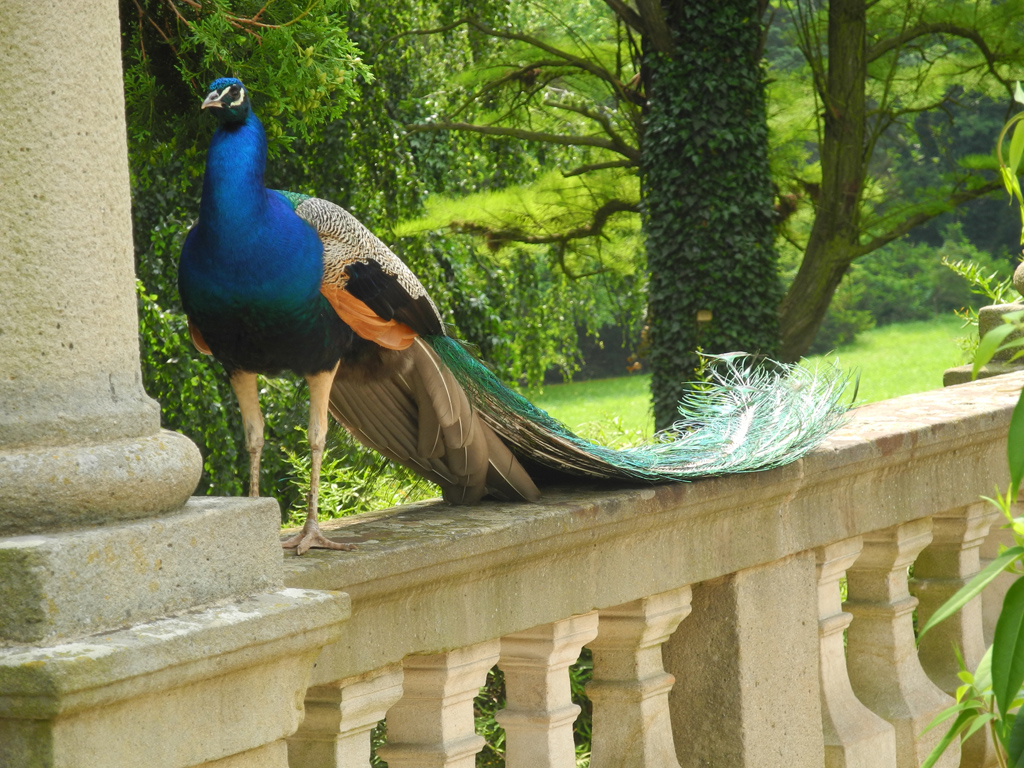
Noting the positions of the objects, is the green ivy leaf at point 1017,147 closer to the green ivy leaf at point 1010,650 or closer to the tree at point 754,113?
the green ivy leaf at point 1010,650

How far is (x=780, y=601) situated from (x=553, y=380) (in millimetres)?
27428

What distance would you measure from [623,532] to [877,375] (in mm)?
22915

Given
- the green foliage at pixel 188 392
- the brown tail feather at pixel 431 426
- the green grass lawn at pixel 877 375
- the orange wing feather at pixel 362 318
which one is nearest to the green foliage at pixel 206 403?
the green foliage at pixel 188 392

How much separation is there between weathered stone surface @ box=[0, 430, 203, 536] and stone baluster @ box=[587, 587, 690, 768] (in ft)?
3.16

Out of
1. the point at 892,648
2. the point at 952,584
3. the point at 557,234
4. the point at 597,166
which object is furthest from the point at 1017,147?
the point at 597,166

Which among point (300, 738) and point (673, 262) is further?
point (673, 262)

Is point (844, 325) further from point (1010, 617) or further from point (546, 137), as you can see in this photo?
point (1010, 617)

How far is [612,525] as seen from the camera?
1.87m

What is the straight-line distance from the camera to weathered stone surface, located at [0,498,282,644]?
1053mm

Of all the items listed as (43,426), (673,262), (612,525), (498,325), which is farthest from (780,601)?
(673,262)

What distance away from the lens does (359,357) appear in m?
1.99

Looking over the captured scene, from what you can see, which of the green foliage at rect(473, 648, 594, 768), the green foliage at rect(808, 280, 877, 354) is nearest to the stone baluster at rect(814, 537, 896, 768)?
the green foliage at rect(473, 648, 594, 768)

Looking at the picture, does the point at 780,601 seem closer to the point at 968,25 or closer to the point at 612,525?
the point at 612,525

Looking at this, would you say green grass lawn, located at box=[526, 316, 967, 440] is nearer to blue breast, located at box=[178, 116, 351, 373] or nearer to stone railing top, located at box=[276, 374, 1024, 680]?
stone railing top, located at box=[276, 374, 1024, 680]
